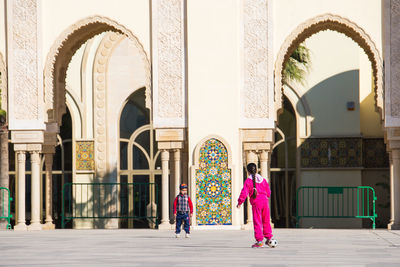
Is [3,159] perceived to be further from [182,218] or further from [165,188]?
[182,218]

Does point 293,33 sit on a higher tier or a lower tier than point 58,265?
higher

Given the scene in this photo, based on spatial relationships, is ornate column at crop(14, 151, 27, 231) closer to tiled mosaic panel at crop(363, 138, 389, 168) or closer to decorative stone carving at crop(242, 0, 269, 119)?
decorative stone carving at crop(242, 0, 269, 119)

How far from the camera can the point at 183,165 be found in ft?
55.4

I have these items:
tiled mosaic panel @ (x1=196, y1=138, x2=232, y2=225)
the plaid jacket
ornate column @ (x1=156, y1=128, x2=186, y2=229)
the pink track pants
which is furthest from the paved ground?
ornate column @ (x1=156, y1=128, x2=186, y2=229)

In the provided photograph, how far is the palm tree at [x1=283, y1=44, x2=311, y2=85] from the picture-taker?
20.1 meters

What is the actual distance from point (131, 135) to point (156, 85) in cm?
581

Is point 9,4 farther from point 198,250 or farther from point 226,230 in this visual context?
point 198,250

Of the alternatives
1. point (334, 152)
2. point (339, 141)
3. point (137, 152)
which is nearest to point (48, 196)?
point (137, 152)

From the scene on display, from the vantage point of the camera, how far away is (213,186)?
50.5 feet

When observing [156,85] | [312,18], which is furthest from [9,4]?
[312,18]

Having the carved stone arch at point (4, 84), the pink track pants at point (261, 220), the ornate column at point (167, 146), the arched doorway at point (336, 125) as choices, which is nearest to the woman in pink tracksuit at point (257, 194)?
the pink track pants at point (261, 220)

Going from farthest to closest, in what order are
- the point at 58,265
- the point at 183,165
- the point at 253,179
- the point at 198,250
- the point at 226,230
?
1. the point at 183,165
2. the point at 226,230
3. the point at 253,179
4. the point at 198,250
5. the point at 58,265

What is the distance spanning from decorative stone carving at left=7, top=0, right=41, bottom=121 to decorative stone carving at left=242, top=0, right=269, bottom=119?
360cm

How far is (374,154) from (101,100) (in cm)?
624
